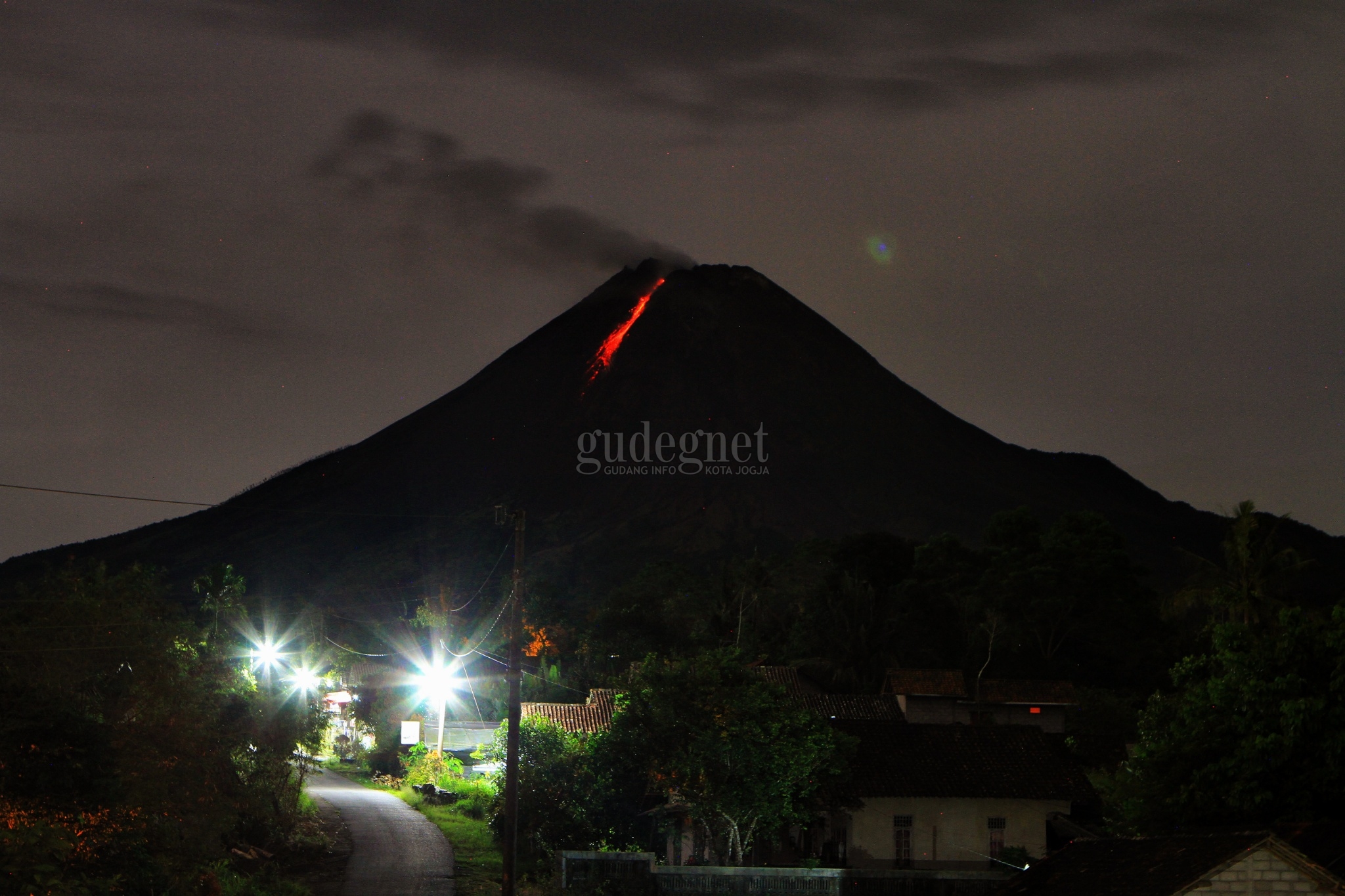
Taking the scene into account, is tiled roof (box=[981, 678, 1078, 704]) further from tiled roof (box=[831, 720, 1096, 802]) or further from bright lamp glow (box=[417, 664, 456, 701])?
tiled roof (box=[831, 720, 1096, 802])

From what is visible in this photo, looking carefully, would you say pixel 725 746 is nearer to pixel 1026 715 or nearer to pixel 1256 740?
pixel 1256 740

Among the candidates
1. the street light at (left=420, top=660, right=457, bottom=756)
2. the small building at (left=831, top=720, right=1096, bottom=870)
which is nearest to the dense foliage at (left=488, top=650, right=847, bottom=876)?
the small building at (left=831, top=720, right=1096, bottom=870)

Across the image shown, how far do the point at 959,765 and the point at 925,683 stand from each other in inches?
1219

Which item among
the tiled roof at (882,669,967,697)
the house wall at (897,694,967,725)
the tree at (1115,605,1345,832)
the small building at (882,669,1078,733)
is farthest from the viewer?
the small building at (882,669,1078,733)

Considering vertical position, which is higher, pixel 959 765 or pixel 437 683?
pixel 437 683

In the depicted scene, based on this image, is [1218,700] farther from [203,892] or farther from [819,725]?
[203,892]

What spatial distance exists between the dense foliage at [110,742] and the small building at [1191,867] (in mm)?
15814

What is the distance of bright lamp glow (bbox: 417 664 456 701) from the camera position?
216 ft

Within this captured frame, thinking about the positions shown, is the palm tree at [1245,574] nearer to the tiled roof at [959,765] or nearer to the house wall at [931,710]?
the tiled roof at [959,765]

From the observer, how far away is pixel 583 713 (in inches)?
2044

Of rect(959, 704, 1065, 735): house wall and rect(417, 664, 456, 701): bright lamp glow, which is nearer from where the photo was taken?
rect(417, 664, 456, 701): bright lamp glow

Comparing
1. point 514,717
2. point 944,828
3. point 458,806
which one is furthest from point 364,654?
point 514,717

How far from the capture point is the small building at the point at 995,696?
68875 mm

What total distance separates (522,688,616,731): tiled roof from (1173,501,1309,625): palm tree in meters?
19.6
